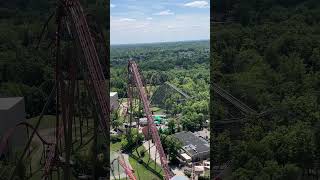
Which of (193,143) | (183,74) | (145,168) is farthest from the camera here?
(183,74)

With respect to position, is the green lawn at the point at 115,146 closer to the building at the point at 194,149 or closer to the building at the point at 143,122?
the building at the point at 143,122

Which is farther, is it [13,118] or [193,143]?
[193,143]

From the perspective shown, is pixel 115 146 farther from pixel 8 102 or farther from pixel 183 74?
pixel 8 102

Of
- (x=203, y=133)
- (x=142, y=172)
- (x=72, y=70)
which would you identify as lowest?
(x=142, y=172)

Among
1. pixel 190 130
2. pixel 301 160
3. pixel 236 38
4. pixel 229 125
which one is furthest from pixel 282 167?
pixel 190 130

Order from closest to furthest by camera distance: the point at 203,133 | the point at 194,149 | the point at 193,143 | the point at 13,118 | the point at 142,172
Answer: the point at 13,118 < the point at 142,172 < the point at 194,149 < the point at 193,143 < the point at 203,133

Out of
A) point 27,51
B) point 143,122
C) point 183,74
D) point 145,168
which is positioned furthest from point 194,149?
point 27,51

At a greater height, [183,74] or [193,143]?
[183,74]

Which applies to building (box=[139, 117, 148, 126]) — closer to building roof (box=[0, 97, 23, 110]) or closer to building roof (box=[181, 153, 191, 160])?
building roof (box=[181, 153, 191, 160])
